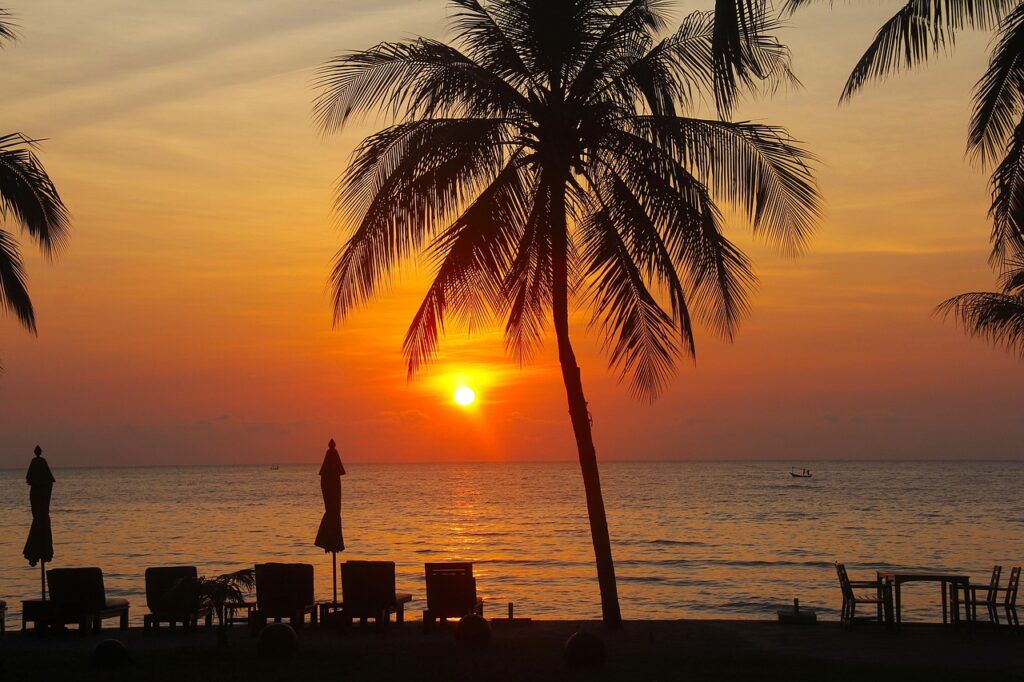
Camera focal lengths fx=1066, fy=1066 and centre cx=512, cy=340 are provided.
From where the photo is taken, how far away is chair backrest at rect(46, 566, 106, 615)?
14.8 meters

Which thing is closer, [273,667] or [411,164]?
[273,667]

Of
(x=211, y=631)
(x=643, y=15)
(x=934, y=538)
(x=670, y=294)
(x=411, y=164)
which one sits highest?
(x=643, y=15)

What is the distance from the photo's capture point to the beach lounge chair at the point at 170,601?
14891 mm

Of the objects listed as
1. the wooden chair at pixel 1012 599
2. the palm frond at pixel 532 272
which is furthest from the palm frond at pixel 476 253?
the wooden chair at pixel 1012 599

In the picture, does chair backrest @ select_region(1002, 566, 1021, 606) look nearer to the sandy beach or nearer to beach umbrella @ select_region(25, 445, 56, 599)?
the sandy beach

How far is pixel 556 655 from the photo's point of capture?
12367mm

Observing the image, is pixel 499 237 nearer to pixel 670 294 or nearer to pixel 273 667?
pixel 670 294

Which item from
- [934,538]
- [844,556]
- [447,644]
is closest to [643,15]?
[447,644]

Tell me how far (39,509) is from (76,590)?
222cm

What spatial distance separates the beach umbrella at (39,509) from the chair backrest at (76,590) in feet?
5.21

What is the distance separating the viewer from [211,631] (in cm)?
1541

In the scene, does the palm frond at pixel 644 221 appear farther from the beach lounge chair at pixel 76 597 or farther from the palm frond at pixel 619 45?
the beach lounge chair at pixel 76 597

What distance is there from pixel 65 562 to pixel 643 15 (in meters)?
38.2

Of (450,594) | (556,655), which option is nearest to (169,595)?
(450,594)
